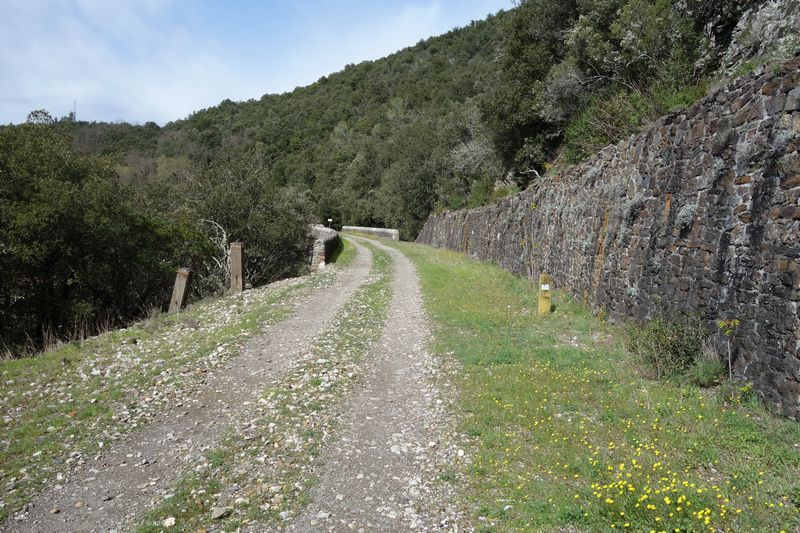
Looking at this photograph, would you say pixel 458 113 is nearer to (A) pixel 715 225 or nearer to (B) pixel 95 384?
(A) pixel 715 225

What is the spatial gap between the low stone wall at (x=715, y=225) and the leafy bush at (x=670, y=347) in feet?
0.82

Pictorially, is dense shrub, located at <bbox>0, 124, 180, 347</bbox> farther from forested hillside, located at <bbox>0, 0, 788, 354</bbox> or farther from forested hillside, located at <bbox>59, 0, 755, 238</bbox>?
forested hillside, located at <bbox>59, 0, 755, 238</bbox>

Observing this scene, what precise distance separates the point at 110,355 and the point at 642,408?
29.9ft

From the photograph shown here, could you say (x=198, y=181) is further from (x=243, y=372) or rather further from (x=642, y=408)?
(x=642, y=408)

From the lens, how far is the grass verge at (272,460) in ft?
13.1

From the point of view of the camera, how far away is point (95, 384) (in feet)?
23.9

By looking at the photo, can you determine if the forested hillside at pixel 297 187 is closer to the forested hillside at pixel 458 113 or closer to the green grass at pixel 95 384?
the forested hillside at pixel 458 113

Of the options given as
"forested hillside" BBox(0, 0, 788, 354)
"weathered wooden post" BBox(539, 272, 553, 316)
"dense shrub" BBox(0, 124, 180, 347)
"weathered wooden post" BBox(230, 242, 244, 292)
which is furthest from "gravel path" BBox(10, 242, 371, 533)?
"forested hillside" BBox(0, 0, 788, 354)

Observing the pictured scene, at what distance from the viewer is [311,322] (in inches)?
415

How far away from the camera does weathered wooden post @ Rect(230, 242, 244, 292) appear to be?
47.6 ft

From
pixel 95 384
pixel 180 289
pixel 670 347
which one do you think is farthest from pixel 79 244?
pixel 670 347

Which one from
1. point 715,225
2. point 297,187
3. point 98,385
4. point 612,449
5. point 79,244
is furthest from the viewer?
point 297,187

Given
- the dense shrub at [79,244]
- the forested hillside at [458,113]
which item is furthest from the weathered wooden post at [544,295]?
the dense shrub at [79,244]

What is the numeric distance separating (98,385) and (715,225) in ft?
30.9
